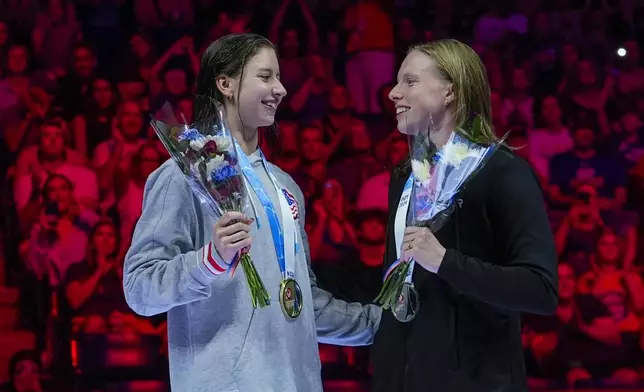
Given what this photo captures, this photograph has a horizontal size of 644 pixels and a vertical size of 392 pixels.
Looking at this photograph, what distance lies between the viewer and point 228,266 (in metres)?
1.89

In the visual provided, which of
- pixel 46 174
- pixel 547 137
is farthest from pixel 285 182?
pixel 547 137

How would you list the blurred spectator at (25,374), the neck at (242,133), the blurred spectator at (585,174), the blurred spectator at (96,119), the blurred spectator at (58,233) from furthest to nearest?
the blurred spectator at (585,174)
the blurred spectator at (96,119)
the blurred spectator at (58,233)
the blurred spectator at (25,374)
the neck at (242,133)

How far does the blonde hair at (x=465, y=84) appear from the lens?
82.5 inches

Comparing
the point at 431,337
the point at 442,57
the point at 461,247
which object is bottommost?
the point at 431,337

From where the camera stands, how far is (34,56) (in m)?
5.43

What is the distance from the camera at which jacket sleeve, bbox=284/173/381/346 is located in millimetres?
2361

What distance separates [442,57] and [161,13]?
3709mm

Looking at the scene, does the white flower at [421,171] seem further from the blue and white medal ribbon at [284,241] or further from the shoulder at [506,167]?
the blue and white medal ribbon at [284,241]

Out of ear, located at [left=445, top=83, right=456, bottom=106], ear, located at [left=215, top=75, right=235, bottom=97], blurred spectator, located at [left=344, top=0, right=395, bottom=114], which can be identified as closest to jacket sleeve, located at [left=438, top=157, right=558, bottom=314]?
ear, located at [left=445, top=83, right=456, bottom=106]

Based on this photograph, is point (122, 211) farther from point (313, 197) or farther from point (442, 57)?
point (442, 57)

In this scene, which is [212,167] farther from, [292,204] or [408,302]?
[408,302]

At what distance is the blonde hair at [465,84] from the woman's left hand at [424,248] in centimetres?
29

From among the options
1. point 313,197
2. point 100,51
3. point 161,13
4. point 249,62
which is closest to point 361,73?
point 313,197

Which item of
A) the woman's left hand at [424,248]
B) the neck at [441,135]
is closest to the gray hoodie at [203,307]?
the woman's left hand at [424,248]
